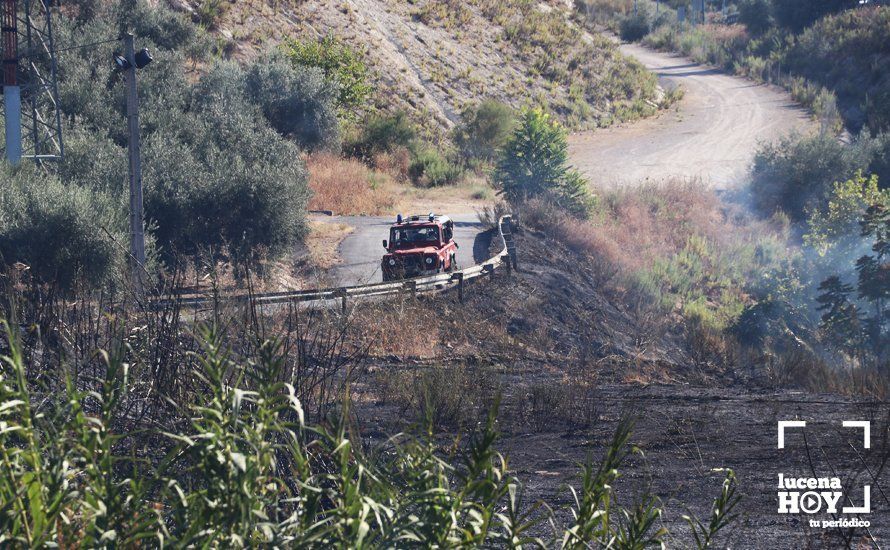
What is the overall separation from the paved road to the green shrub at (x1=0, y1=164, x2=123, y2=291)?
5867 millimetres

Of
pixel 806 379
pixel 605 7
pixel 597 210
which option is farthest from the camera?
pixel 605 7

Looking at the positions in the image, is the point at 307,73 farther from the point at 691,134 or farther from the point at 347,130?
the point at 691,134

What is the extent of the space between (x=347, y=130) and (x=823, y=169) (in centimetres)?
2174

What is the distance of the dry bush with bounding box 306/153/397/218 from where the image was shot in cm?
3634

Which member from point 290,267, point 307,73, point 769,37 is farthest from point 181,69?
point 769,37

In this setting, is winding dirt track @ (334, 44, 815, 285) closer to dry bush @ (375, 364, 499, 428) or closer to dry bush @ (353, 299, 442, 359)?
dry bush @ (353, 299, 442, 359)

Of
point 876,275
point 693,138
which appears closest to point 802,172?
point 693,138

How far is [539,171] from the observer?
3516 cm

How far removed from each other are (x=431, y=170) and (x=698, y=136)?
2004 cm

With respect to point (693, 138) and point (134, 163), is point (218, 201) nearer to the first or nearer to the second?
point (134, 163)

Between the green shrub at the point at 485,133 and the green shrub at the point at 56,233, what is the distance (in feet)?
98.2

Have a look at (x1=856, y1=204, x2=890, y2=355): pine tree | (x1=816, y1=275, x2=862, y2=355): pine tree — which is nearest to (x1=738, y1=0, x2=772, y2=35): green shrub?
(x1=856, y1=204, x2=890, y2=355): pine tree

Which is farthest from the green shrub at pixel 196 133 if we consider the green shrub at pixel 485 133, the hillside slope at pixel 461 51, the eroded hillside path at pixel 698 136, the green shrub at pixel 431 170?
the eroded hillside path at pixel 698 136

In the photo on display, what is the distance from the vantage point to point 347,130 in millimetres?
45750
